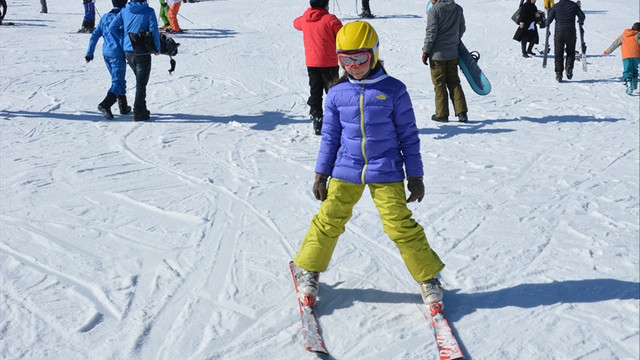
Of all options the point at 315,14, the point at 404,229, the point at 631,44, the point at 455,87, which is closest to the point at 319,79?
the point at 315,14

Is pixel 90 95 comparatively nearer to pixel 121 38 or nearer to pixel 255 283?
pixel 121 38

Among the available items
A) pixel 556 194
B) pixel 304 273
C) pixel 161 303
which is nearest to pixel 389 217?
pixel 304 273

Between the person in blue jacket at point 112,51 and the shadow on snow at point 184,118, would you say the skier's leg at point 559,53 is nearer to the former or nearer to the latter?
the shadow on snow at point 184,118

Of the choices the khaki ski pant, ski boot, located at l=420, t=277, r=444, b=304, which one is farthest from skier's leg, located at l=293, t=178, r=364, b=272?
the khaki ski pant

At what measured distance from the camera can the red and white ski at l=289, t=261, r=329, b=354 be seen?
3.34m

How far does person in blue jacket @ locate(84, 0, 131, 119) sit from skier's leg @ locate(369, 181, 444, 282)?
18.5ft

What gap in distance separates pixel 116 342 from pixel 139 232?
1640mm

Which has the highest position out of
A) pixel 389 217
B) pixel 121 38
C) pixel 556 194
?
pixel 121 38

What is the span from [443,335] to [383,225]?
72 centimetres

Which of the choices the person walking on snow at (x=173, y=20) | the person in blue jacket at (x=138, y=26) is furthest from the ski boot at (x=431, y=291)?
the person walking on snow at (x=173, y=20)

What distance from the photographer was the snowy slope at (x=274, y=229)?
3516mm

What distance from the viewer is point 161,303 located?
385 centimetres

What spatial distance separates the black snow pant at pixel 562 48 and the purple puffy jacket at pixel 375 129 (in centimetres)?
860

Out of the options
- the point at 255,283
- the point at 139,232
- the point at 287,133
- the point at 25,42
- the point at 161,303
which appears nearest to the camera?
the point at 161,303
